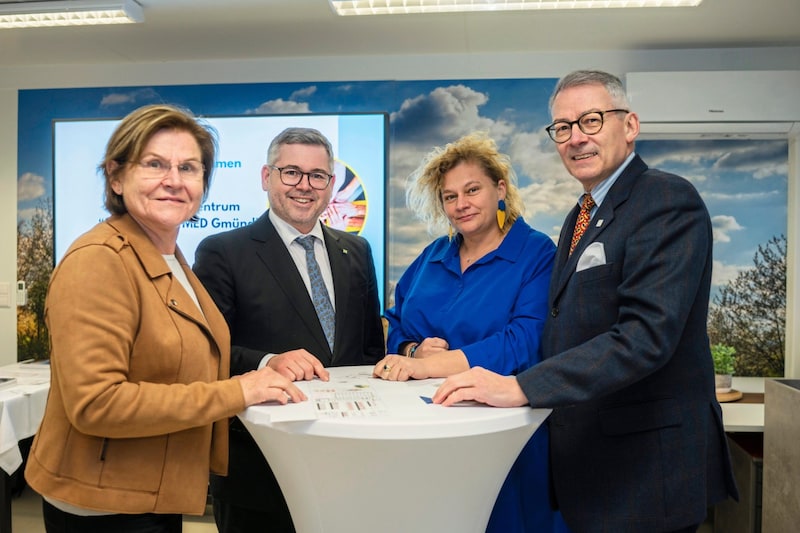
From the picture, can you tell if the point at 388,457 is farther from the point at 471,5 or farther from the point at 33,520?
the point at 33,520

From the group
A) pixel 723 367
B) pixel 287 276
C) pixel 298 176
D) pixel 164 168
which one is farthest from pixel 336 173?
pixel 164 168

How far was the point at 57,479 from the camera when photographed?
1334 mm

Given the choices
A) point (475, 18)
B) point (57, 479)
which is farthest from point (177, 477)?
point (475, 18)

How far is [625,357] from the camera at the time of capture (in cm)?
144

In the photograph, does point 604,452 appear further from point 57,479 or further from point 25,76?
point 25,76

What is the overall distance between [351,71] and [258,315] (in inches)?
124

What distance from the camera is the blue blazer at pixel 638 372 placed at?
1446 millimetres

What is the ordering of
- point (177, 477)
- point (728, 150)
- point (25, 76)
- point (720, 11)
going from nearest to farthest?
point (177, 477) → point (720, 11) → point (728, 150) → point (25, 76)

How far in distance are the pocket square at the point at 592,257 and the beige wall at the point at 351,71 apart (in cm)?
330

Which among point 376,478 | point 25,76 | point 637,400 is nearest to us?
point 376,478

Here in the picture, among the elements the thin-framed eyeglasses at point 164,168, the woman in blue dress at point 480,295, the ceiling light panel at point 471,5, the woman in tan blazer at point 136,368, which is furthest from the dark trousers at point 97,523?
the ceiling light panel at point 471,5

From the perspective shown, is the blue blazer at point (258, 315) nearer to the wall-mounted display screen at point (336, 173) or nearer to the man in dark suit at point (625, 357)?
the man in dark suit at point (625, 357)

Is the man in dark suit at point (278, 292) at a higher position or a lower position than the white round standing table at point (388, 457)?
higher

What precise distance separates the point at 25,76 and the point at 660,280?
5.32 meters
